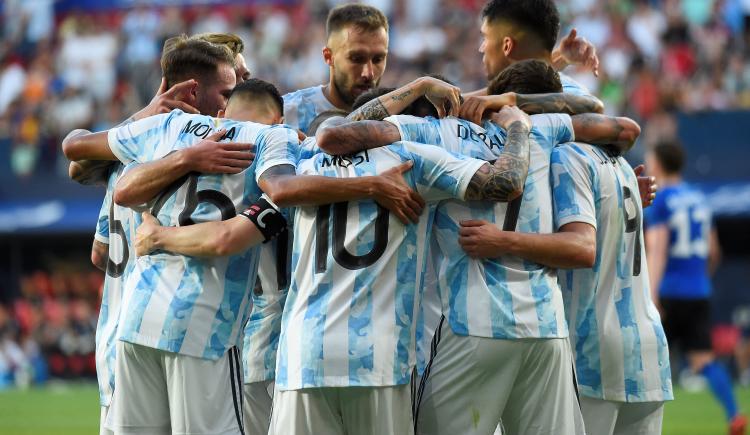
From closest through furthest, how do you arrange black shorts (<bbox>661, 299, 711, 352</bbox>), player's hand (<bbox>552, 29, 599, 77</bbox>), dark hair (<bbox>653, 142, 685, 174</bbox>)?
player's hand (<bbox>552, 29, 599, 77</bbox>), dark hair (<bbox>653, 142, 685, 174</bbox>), black shorts (<bbox>661, 299, 711, 352</bbox>)

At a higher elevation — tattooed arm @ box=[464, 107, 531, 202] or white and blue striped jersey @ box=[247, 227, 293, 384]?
tattooed arm @ box=[464, 107, 531, 202]

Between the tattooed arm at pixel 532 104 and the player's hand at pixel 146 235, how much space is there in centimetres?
141

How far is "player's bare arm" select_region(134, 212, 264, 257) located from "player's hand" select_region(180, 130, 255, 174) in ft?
0.75

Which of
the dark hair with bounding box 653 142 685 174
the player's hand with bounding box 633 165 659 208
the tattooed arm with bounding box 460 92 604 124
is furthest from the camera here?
the dark hair with bounding box 653 142 685 174

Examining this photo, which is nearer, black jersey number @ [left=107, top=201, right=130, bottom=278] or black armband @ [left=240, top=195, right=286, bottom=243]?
black armband @ [left=240, top=195, right=286, bottom=243]

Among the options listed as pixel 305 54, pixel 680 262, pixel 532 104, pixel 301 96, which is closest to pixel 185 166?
pixel 532 104

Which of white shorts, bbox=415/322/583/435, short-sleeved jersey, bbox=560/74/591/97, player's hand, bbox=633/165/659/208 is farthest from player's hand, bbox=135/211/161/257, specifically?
player's hand, bbox=633/165/659/208

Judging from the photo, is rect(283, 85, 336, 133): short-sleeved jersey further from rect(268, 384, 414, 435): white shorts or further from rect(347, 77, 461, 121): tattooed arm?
rect(268, 384, 414, 435): white shorts

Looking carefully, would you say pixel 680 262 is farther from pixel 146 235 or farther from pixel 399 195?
pixel 146 235

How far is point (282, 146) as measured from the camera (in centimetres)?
490

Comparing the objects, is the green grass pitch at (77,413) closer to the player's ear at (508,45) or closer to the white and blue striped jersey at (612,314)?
the white and blue striped jersey at (612,314)

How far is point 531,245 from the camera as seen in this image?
473 centimetres

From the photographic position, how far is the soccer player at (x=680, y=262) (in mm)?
10438

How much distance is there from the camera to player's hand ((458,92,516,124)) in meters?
4.98
